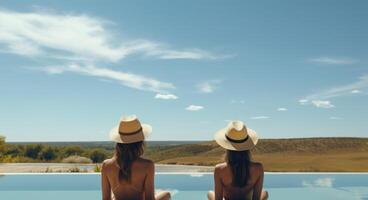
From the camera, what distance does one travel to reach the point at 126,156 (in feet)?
13.0

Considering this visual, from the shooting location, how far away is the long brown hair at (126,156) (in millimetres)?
3957

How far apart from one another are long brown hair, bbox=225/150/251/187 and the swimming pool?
4724mm

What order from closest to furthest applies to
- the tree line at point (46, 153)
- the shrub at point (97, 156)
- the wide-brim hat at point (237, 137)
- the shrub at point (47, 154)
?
1. the wide-brim hat at point (237, 137)
2. the shrub at point (97, 156)
3. the tree line at point (46, 153)
4. the shrub at point (47, 154)

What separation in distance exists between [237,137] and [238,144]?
96 mm

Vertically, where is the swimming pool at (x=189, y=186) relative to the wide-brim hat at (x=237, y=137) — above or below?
below

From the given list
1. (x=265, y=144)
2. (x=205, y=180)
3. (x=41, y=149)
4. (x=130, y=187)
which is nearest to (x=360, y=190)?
(x=205, y=180)

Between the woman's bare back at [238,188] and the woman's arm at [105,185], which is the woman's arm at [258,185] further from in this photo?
the woman's arm at [105,185]

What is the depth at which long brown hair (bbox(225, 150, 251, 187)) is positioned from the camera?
4.01 m

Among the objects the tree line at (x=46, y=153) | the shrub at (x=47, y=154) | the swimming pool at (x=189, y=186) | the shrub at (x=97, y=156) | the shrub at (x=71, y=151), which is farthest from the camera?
the shrub at (x=71, y=151)

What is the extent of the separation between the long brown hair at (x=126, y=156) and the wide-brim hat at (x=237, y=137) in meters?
0.79

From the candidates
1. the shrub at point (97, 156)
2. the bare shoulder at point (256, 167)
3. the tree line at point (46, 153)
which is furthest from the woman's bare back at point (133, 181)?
the tree line at point (46, 153)

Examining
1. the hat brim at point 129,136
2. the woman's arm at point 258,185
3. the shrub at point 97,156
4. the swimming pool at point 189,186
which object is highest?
the hat brim at point 129,136

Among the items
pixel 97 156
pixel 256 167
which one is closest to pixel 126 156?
pixel 256 167

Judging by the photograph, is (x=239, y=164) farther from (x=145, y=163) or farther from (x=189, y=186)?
(x=189, y=186)
